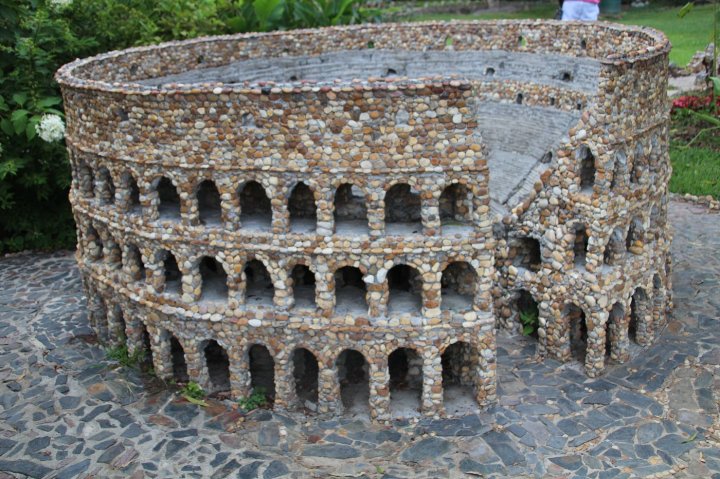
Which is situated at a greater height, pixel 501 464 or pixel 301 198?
pixel 301 198

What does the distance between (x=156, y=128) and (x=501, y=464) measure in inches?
457

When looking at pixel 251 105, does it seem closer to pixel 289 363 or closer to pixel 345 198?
pixel 345 198

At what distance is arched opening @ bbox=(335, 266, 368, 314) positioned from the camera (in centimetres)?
1989

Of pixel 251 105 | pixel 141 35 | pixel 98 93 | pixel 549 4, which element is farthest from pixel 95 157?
pixel 549 4

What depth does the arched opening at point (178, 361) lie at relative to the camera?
22062 mm

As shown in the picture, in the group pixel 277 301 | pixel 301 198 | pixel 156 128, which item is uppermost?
pixel 156 128

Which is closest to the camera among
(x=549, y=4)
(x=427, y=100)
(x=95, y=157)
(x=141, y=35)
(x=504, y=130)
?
(x=427, y=100)

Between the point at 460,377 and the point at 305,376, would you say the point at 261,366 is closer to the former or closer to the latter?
the point at 305,376

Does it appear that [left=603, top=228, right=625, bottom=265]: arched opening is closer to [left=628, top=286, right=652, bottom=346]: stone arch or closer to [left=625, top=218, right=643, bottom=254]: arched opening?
[left=625, top=218, right=643, bottom=254]: arched opening

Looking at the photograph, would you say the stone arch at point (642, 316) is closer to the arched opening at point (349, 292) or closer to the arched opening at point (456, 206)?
the arched opening at point (456, 206)

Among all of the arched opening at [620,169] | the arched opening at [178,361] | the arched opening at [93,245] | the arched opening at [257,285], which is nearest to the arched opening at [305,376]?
the arched opening at [257,285]

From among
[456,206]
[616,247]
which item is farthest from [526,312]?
[456,206]

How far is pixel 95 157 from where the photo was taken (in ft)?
69.2

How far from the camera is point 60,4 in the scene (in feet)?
99.3
